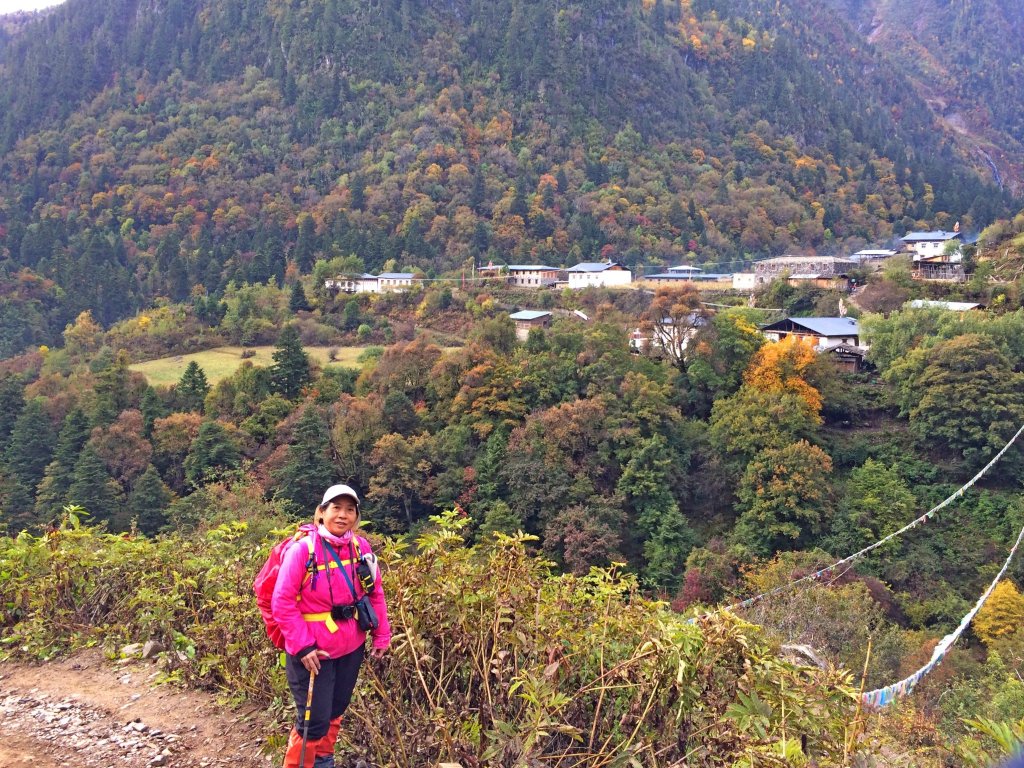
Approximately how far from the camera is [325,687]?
89.6 inches

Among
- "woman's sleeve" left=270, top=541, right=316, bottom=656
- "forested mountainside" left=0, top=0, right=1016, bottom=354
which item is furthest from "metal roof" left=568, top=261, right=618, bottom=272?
"woman's sleeve" left=270, top=541, right=316, bottom=656

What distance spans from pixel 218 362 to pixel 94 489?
9012 mm

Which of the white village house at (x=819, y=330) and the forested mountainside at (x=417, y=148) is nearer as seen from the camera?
the white village house at (x=819, y=330)

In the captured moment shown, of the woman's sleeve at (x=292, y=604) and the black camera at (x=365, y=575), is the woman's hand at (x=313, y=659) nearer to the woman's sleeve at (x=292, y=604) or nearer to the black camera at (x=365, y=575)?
the woman's sleeve at (x=292, y=604)

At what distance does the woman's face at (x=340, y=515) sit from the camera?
7.47 feet

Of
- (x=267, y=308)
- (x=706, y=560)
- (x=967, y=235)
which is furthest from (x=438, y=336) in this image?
(x=967, y=235)

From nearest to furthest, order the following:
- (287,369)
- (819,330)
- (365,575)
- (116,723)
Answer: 1. (365,575)
2. (116,723)
3. (287,369)
4. (819,330)

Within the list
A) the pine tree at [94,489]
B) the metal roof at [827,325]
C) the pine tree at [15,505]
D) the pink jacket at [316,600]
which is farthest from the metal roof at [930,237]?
the pink jacket at [316,600]

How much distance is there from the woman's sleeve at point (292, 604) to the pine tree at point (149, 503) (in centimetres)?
1462

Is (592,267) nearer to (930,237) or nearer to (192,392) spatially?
(930,237)

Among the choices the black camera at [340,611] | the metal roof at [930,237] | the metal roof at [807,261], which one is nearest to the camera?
the black camera at [340,611]

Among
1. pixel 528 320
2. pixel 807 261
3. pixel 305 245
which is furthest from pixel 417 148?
pixel 807 261

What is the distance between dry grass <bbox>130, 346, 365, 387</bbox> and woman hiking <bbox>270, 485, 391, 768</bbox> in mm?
20113

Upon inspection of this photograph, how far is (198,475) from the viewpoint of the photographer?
16.6 m
